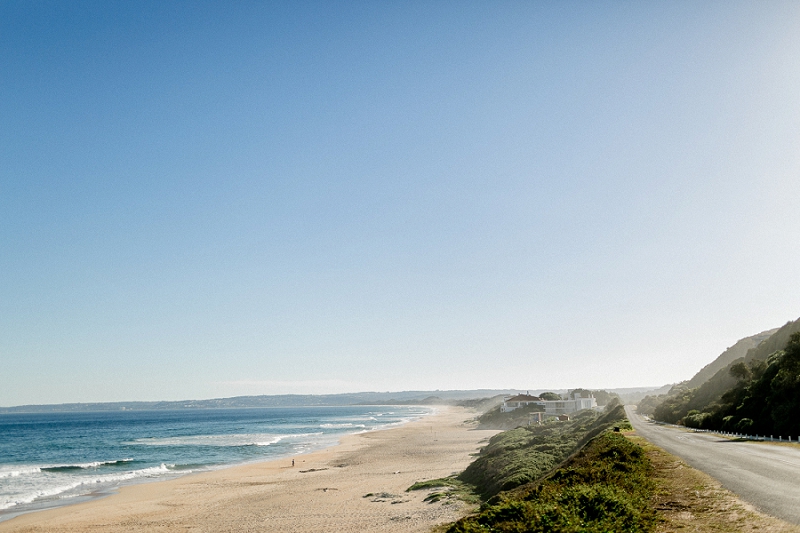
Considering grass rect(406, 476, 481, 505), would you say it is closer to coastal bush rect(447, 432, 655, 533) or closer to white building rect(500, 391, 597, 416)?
coastal bush rect(447, 432, 655, 533)

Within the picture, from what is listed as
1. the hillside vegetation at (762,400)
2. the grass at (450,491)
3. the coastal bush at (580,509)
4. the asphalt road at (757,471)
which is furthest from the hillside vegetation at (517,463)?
the hillside vegetation at (762,400)

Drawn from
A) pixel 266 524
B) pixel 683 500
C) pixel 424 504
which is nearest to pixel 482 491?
pixel 424 504

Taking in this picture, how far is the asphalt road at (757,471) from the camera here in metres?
12.3

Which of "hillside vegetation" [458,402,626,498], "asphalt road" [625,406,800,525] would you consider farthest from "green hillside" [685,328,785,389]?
"asphalt road" [625,406,800,525]

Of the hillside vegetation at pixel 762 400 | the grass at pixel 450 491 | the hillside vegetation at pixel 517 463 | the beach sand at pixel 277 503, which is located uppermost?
the hillside vegetation at pixel 762 400

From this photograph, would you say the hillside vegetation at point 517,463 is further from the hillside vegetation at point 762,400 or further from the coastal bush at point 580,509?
the hillside vegetation at point 762,400

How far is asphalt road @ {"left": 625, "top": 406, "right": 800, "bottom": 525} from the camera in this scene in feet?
40.4

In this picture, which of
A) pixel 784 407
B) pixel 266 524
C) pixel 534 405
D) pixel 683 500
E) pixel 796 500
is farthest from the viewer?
pixel 534 405

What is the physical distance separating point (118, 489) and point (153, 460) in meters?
20.3

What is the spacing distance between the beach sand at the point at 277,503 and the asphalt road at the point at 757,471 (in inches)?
411

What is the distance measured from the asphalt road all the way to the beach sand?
10435 mm

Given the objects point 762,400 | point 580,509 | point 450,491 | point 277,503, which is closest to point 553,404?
point 762,400

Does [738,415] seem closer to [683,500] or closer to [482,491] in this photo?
[482,491]

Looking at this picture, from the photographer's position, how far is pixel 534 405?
9975 centimetres
